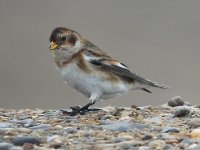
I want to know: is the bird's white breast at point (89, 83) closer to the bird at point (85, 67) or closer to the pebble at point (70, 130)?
the bird at point (85, 67)

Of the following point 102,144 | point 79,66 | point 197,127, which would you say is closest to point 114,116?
point 79,66

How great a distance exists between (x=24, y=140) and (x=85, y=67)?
2.10 m

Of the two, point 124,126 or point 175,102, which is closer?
point 124,126

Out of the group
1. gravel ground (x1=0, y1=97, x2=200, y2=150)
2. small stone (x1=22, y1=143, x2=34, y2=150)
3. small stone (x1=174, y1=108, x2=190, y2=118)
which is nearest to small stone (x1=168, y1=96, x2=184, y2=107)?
gravel ground (x1=0, y1=97, x2=200, y2=150)

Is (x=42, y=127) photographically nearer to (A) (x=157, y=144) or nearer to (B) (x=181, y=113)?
(A) (x=157, y=144)

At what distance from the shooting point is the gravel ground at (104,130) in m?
6.34

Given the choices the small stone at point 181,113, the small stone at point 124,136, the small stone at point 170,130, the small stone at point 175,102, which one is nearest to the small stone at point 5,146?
the small stone at point 124,136

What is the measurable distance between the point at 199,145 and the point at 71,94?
1505 cm

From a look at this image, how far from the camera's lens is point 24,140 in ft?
21.1

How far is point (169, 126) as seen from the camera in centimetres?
748

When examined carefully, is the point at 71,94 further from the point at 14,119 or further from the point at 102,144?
the point at 102,144

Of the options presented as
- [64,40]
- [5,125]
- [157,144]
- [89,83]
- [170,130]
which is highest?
[64,40]

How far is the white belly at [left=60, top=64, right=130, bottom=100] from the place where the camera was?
832cm

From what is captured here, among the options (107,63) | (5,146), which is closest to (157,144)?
(5,146)
